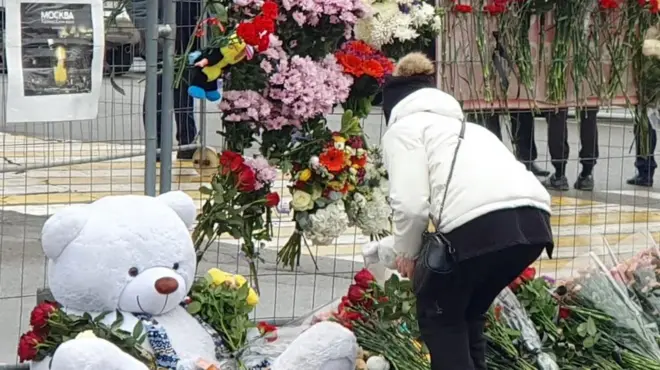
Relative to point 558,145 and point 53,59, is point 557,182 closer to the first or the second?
point 558,145

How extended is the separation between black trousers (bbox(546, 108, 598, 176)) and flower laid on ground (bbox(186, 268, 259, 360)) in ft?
7.59

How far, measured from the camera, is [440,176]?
3.84 meters

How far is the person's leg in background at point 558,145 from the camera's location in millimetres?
6224

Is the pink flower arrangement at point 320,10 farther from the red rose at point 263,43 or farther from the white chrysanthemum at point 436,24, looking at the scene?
the white chrysanthemum at point 436,24

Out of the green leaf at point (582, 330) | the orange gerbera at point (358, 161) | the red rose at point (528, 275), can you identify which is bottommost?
the green leaf at point (582, 330)

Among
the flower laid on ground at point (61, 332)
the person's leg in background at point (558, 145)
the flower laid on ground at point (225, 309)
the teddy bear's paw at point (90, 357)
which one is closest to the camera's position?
the teddy bear's paw at point (90, 357)

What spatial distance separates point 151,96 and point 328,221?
0.89 metres

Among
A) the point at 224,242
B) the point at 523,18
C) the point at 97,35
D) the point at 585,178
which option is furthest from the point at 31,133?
the point at 585,178

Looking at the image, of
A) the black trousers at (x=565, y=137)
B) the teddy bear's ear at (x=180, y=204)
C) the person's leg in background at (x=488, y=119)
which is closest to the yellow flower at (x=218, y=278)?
the teddy bear's ear at (x=180, y=204)

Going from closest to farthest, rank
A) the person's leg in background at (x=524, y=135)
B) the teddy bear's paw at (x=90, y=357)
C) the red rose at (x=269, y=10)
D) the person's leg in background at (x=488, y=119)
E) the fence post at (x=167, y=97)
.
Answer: the teddy bear's paw at (x=90, y=357) < the red rose at (x=269, y=10) < the fence post at (x=167, y=97) < the person's leg in background at (x=488, y=119) < the person's leg in background at (x=524, y=135)

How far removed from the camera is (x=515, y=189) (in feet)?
12.6

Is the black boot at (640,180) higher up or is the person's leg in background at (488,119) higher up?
the person's leg in background at (488,119)

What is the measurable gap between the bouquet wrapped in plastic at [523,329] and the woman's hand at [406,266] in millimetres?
600

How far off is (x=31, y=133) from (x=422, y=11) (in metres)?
2.76
